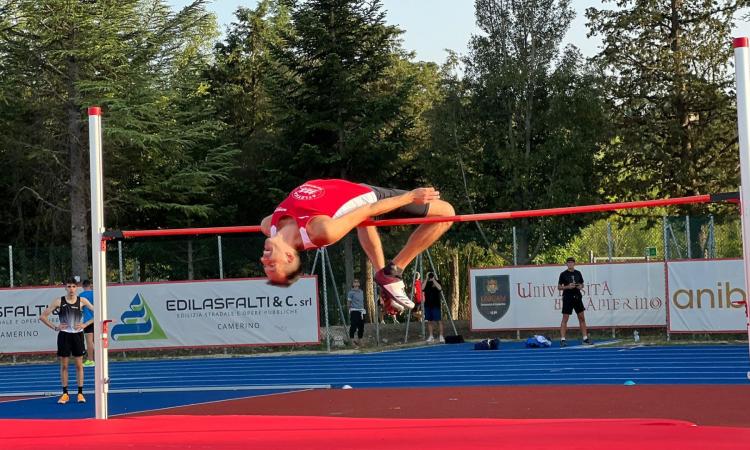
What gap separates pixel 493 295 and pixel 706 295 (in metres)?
3.58

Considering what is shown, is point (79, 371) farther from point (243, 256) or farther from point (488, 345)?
point (243, 256)

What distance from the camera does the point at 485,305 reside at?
18125 millimetres

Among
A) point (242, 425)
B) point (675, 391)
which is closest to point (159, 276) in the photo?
point (675, 391)

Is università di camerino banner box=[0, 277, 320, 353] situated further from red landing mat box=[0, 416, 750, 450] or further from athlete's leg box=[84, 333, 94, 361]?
red landing mat box=[0, 416, 750, 450]

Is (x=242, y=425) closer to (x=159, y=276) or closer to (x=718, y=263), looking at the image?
(x=718, y=263)

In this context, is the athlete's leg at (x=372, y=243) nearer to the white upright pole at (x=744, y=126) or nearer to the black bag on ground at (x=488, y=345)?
the white upright pole at (x=744, y=126)

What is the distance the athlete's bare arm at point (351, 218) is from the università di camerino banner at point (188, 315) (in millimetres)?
10883

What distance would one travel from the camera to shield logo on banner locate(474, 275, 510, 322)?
17.9 m

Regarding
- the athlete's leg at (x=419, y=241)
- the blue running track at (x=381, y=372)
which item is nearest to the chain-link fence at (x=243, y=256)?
the blue running track at (x=381, y=372)

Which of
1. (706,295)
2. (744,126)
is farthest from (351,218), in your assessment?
(706,295)

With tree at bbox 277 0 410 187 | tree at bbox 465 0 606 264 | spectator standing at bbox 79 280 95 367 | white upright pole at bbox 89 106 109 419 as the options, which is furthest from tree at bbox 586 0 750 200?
white upright pole at bbox 89 106 109 419

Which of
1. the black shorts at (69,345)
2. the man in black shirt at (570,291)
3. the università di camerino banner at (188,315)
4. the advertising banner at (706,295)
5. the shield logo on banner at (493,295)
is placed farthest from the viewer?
the shield logo on banner at (493,295)

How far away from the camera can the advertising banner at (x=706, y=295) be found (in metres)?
15.7

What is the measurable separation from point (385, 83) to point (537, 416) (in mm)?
22738
